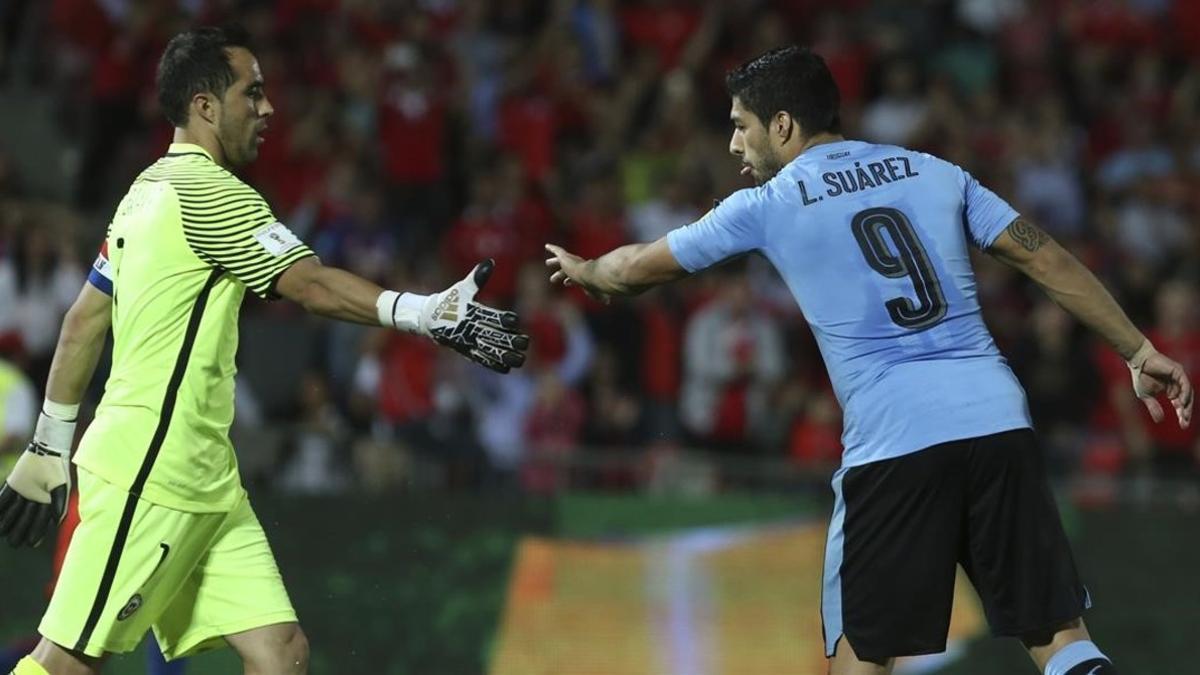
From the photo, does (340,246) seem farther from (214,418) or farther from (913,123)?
(214,418)

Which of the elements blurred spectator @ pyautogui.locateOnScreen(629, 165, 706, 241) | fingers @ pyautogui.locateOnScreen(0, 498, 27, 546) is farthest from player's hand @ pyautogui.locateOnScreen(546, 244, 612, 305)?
blurred spectator @ pyautogui.locateOnScreen(629, 165, 706, 241)

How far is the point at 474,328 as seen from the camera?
5.39 meters

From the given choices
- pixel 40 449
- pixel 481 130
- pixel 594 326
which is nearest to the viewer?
pixel 40 449

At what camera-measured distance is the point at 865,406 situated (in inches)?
228

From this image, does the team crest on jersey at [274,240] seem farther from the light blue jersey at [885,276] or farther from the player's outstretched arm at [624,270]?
the light blue jersey at [885,276]

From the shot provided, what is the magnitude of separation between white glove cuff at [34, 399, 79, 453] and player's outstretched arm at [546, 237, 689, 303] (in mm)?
1670

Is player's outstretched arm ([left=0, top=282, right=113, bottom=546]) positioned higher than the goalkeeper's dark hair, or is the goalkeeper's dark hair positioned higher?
the goalkeeper's dark hair

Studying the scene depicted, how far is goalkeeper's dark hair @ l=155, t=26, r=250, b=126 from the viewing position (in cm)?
592

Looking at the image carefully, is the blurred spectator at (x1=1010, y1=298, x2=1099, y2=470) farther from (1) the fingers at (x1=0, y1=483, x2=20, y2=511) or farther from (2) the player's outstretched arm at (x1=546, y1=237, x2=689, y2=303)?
(1) the fingers at (x1=0, y1=483, x2=20, y2=511)

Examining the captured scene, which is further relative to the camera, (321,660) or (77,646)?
(321,660)

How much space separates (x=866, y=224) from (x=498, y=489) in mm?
5165

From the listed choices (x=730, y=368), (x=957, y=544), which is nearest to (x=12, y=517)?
(x=957, y=544)

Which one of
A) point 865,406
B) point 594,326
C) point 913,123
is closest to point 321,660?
point 594,326

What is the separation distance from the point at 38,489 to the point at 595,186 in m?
7.46
